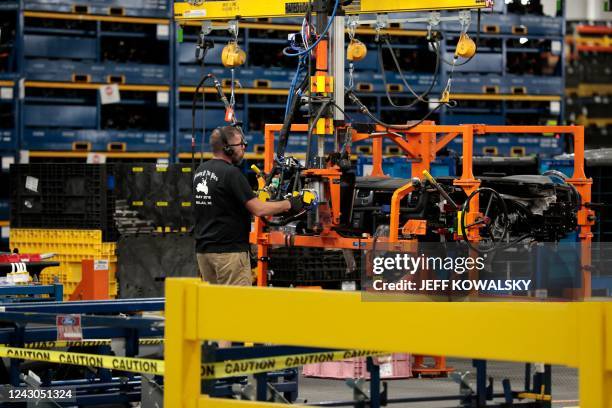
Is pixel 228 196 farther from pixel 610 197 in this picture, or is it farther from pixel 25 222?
pixel 610 197

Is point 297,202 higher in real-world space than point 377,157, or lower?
lower

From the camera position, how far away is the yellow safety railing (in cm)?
343

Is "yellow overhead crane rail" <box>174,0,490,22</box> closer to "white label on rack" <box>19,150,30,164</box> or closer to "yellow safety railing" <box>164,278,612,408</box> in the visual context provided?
"white label on rack" <box>19,150,30,164</box>

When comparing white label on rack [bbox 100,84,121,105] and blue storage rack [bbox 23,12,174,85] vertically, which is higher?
blue storage rack [bbox 23,12,174,85]

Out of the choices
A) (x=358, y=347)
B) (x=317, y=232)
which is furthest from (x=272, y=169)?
(x=358, y=347)

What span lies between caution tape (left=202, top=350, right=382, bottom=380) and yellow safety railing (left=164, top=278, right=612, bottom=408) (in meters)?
0.20

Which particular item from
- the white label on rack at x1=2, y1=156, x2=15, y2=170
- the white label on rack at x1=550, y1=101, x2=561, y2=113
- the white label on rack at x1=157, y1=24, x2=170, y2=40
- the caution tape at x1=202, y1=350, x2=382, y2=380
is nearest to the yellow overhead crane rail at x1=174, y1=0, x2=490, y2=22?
the white label on rack at x1=157, y1=24, x2=170, y2=40

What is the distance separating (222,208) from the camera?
9.27 meters

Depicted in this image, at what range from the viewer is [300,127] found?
485 inches

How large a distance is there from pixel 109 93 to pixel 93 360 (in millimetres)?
11586


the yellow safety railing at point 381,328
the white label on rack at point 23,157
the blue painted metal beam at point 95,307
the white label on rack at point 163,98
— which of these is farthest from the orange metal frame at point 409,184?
the yellow safety railing at point 381,328

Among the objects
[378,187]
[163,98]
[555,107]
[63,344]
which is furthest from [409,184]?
[555,107]

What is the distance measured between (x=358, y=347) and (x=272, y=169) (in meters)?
7.86

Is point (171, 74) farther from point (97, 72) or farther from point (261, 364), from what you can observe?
point (261, 364)
